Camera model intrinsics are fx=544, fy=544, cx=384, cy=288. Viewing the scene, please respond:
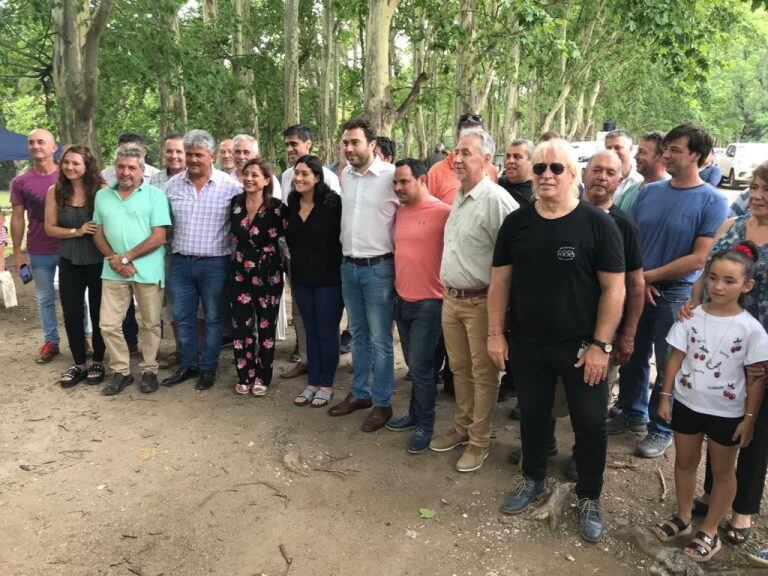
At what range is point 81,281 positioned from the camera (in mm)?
4945

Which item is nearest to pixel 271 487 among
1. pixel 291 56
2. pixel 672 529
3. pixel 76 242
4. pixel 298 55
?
pixel 672 529

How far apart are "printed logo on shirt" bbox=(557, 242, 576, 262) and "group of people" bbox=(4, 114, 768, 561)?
1cm

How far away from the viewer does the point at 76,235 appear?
4.72 metres

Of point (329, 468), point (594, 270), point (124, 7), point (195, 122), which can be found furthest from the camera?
point (195, 122)

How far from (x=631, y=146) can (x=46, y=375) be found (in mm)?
5662

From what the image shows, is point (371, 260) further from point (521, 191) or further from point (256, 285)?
point (521, 191)

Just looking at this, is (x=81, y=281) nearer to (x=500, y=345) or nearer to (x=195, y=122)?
(x=500, y=345)

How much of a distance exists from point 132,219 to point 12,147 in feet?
42.5

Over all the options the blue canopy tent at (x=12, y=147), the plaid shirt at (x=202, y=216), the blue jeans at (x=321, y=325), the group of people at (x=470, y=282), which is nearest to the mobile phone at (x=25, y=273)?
the group of people at (x=470, y=282)

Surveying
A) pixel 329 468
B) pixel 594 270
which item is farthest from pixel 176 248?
pixel 594 270

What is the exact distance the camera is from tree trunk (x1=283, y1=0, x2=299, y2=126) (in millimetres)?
11805

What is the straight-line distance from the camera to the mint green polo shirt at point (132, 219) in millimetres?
4617

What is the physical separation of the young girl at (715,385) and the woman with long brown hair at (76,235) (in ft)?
15.0

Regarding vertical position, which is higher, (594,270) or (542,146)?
(542,146)
